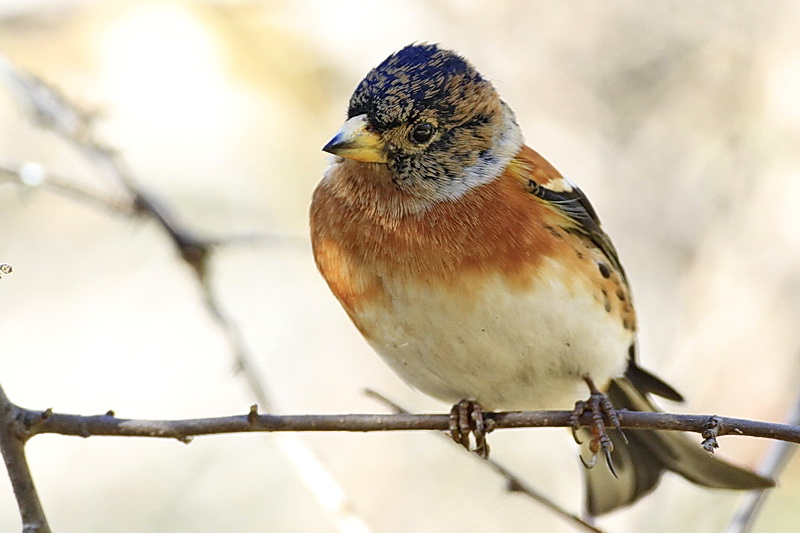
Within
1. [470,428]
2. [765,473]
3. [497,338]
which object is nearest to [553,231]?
[497,338]

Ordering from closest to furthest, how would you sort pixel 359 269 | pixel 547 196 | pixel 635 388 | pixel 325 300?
pixel 359 269 < pixel 547 196 < pixel 635 388 < pixel 325 300

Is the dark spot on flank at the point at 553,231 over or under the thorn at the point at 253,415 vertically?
over

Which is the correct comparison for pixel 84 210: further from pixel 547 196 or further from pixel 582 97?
pixel 547 196

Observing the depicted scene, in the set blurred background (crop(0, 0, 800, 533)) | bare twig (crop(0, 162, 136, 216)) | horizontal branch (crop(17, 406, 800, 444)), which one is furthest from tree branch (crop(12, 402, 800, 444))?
blurred background (crop(0, 0, 800, 533))

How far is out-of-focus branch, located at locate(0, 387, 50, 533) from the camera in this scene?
213 centimetres

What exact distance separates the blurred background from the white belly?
1.82 m

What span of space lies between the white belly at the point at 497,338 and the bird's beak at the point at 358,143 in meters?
0.39

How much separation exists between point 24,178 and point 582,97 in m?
3.56

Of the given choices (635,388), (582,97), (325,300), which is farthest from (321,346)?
(635,388)

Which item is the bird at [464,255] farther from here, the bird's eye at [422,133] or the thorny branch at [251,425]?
the thorny branch at [251,425]

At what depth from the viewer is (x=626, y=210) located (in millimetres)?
5734

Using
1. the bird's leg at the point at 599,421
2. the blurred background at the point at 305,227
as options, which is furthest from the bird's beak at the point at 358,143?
the blurred background at the point at 305,227

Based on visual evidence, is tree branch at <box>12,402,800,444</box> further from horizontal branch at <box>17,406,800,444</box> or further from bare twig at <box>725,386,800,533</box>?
bare twig at <box>725,386,800,533</box>

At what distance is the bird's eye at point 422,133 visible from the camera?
124 inches
